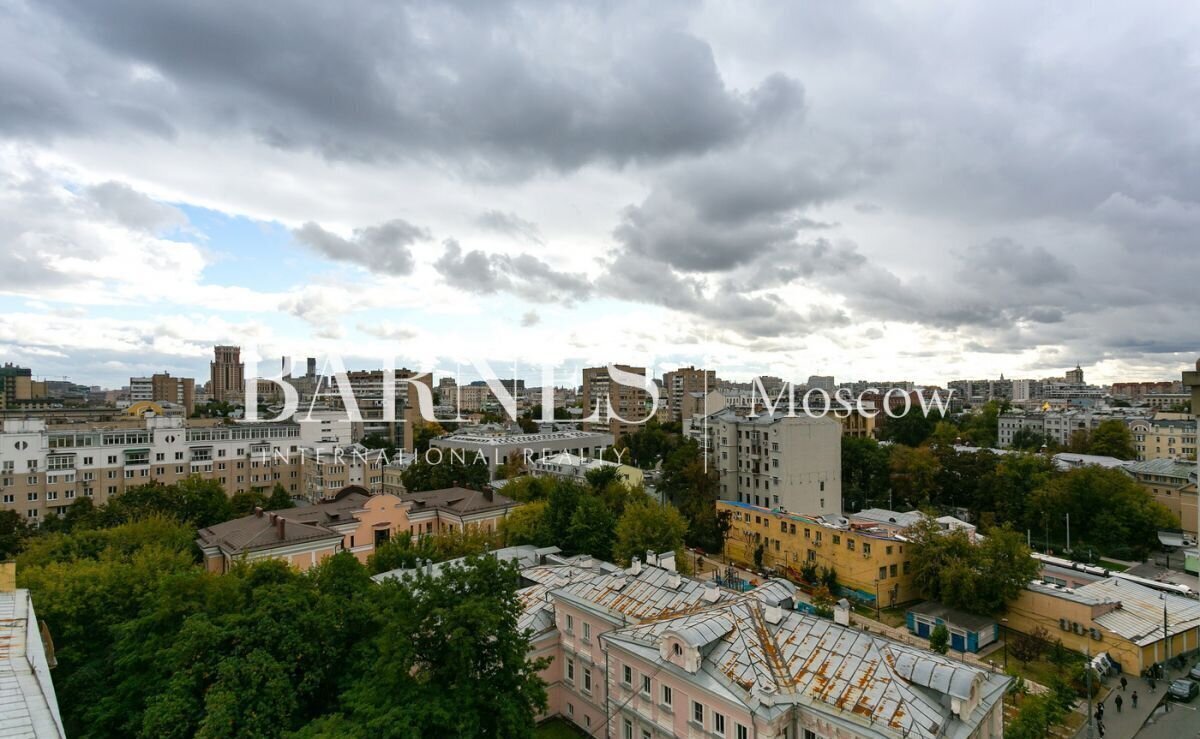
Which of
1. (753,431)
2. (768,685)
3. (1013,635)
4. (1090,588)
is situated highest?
(753,431)

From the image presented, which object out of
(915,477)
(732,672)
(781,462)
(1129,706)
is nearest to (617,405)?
(915,477)

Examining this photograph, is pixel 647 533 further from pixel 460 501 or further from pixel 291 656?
pixel 291 656

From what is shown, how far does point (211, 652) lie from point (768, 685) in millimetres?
11918

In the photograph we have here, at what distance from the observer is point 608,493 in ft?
123

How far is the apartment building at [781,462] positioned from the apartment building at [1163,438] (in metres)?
36.1

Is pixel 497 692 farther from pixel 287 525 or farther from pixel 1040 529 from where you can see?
pixel 1040 529

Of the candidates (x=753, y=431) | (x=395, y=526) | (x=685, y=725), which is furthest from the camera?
(x=753, y=431)

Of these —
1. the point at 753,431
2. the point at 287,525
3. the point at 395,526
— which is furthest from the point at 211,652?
the point at 753,431

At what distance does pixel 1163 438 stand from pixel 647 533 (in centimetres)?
5914

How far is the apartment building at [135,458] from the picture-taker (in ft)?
131

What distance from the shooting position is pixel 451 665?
1214cm

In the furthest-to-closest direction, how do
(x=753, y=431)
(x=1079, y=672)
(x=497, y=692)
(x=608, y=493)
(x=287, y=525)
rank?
(x=753, y=431)
(x=608, y=493)
(x=287, y=525)
(x=1079, y=672)
(x=497, y=692)

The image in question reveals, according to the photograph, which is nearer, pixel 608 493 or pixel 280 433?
pixel 608 493

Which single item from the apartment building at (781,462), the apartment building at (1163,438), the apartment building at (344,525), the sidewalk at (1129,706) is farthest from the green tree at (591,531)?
the apartment building at (1163,438)
